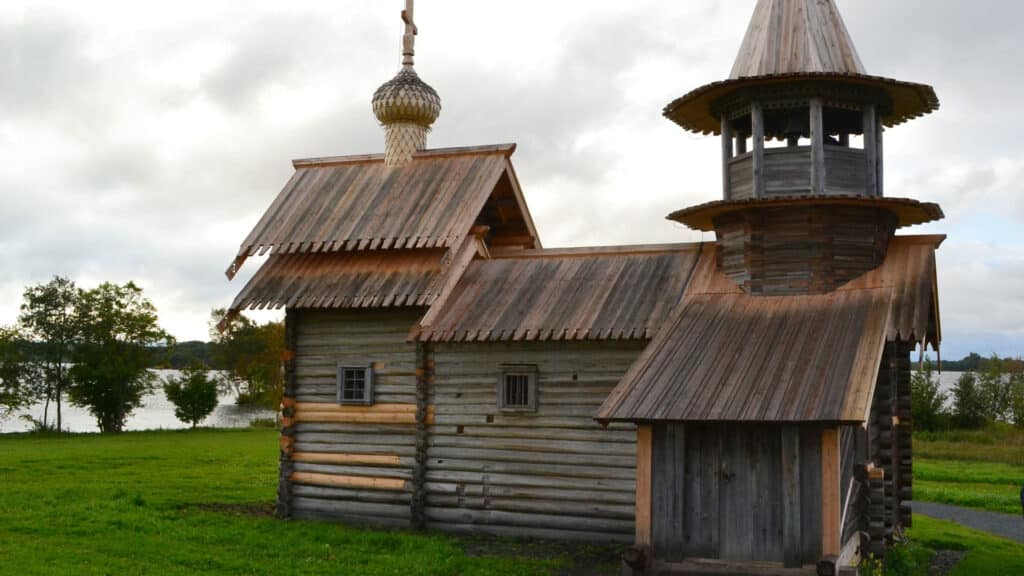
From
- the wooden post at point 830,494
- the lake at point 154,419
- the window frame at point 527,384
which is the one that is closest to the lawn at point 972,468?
the window frame at point 527,384

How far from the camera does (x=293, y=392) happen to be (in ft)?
65.9

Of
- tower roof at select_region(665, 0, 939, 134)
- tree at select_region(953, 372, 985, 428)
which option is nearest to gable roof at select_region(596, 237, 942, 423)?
tower roof at select_region(665, 0, 939, 134)

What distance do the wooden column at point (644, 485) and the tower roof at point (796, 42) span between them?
677cm

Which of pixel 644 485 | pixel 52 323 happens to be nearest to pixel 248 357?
pixel 52 323

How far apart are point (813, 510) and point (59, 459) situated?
88.8 ft

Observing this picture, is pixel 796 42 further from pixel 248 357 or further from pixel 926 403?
pixel 248 357

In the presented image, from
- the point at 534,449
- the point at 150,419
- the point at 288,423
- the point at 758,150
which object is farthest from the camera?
the point at 150,419

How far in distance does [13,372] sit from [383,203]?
45720mm

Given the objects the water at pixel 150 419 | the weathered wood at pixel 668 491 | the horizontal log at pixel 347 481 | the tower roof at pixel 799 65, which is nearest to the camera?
the weathered wood at pixel 668 491

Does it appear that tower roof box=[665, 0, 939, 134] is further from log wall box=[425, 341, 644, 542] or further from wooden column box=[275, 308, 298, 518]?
wooden column box=[275, 308, 298, 518]

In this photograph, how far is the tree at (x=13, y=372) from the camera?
57.4 m

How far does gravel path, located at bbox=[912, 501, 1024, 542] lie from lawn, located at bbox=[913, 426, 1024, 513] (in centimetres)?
79

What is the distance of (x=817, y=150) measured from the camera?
669 inches

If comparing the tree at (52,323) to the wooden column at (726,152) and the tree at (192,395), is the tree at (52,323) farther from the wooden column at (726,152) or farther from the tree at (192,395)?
the wooden column at (726,152)
